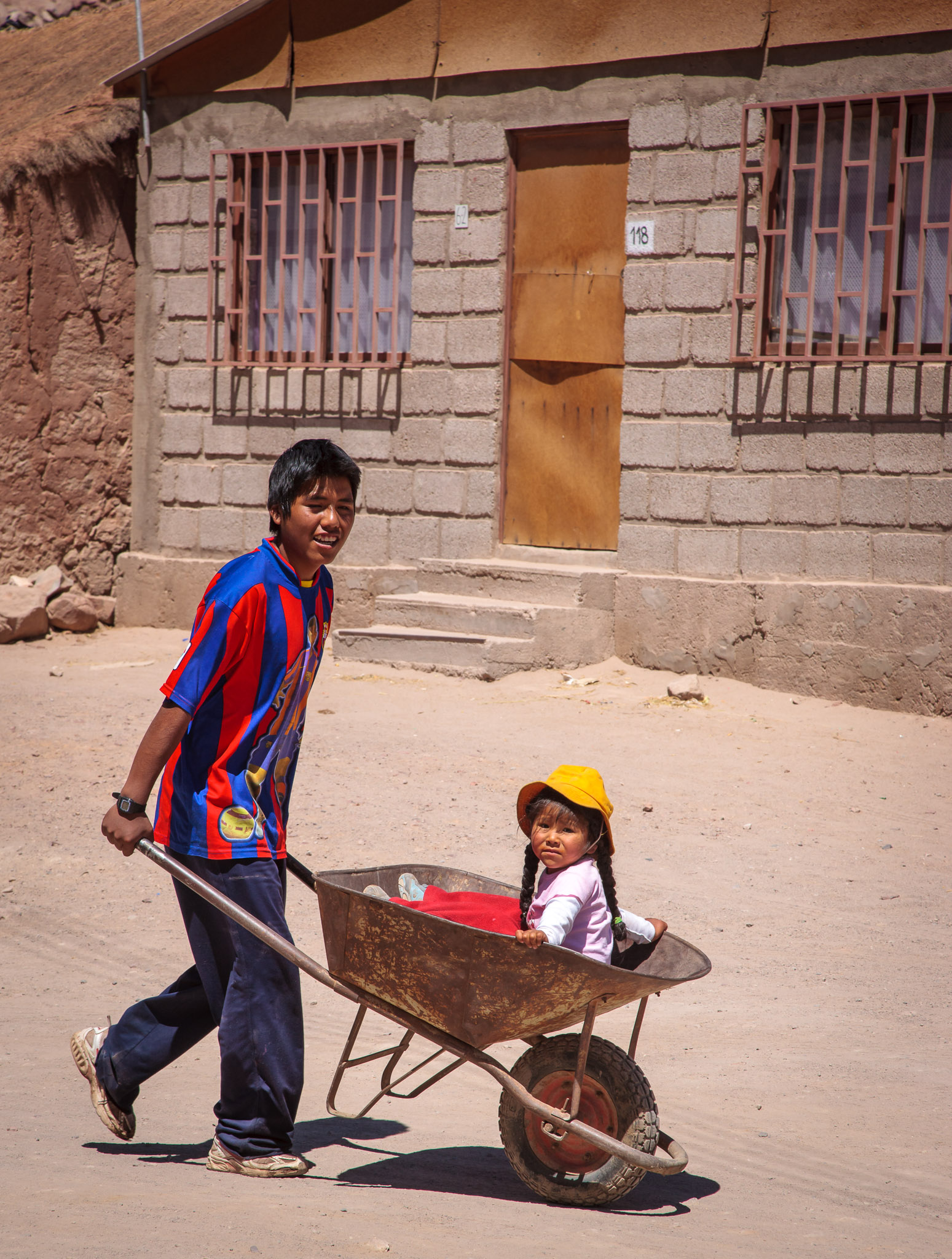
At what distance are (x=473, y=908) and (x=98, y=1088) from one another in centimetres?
103

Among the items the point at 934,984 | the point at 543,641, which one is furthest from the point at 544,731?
the point at 934,984

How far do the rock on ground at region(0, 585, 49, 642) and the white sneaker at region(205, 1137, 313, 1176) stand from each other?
26.8ft

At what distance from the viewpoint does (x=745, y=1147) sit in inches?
137

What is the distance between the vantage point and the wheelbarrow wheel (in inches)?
120

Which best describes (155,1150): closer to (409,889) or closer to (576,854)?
(409,889)

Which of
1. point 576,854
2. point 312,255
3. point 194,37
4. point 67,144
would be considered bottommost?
point 576,854

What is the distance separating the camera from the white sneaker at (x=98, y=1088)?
10.9 feet

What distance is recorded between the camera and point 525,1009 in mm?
2961

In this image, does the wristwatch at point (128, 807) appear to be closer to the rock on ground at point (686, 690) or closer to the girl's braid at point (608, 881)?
the girl's braid at point (608, 881)

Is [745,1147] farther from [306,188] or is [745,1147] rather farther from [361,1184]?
[306,188]

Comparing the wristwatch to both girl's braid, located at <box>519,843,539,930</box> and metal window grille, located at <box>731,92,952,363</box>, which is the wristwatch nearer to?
girl's braid, located at <box>519,843,539,930</box>

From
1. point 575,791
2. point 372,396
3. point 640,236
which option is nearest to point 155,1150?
point 575,791

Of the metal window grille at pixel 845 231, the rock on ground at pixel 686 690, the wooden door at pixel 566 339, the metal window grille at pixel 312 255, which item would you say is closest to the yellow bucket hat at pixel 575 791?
the rock on ground at pixel 686 690

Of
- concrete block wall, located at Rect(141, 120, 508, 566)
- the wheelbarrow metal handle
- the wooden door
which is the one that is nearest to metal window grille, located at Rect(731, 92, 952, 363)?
the wooden door
